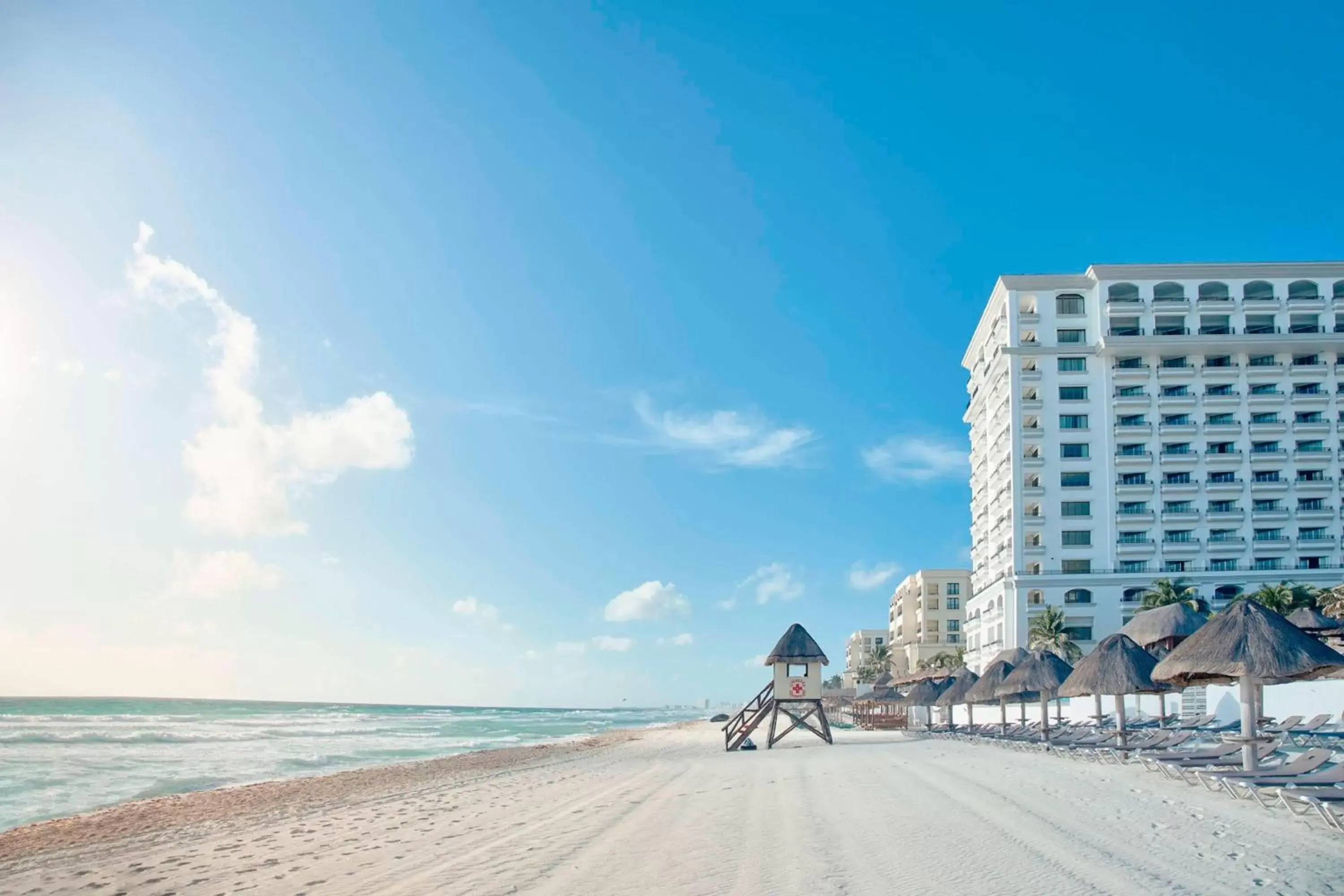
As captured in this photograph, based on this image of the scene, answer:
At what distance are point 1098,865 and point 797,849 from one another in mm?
2760

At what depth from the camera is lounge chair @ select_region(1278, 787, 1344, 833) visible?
9734mm

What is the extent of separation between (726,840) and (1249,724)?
7.39 metres

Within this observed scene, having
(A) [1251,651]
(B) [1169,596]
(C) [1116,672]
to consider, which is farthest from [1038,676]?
(B) [1169,596]

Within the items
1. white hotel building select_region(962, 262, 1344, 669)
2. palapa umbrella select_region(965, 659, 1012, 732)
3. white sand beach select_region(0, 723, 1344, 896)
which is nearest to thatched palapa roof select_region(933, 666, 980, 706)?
palapa umbrella select_region(965, 659, 1012, 732)

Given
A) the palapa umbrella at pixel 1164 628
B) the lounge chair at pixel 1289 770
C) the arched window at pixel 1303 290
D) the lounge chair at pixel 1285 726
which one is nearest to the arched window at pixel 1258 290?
the arched window at pixel 1303 290

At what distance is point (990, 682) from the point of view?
26172 millimetres

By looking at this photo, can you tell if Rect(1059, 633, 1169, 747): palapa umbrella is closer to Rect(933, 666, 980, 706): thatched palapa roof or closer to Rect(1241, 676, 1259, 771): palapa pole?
Rect(1241, 676, 1259, 771): palapa pole

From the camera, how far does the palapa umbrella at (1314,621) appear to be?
2472 centimetres

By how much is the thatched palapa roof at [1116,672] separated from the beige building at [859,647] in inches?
3403

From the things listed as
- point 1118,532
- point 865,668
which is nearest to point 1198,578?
point 1118,532

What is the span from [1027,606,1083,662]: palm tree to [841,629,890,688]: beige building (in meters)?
54.9

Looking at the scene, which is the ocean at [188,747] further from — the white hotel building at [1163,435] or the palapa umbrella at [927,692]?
the white hotel building at [1163,435]

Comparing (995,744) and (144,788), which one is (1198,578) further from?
(144,788)

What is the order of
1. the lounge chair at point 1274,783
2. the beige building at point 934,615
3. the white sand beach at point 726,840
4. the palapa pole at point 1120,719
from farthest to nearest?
the beige building at point 934,615 → the palapa pole at point 1120,719 → the lounge chair at point 1274,783 → the white sand beach at point 726,840
